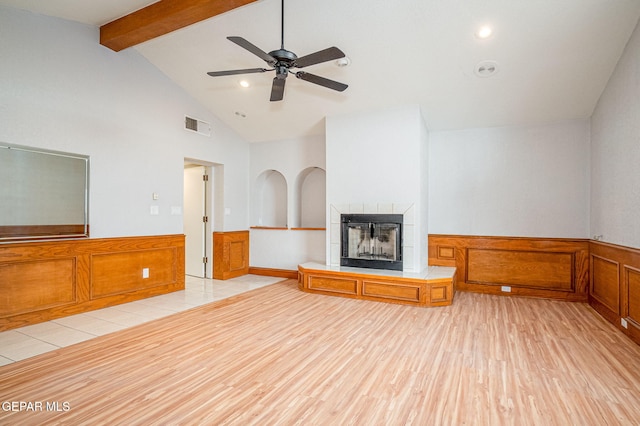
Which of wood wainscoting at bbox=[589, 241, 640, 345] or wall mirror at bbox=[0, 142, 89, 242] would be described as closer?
wood wainscoting at bbox=[589, 241, 640, 345]

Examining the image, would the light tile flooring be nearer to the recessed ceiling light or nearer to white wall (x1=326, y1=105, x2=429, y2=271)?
white wall (x1=326, y1=105, x2=429, y2=271)

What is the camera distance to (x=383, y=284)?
4.54 meters

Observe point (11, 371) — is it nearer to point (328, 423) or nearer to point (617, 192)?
point (328, 423)

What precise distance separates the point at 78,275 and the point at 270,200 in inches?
143

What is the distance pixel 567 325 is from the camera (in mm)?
3635

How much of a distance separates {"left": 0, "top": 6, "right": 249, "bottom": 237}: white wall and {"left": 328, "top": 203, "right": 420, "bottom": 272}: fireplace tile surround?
247 centimetres

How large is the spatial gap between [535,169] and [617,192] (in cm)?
141

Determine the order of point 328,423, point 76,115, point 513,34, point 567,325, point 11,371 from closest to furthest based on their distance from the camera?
1. point 328,423
2. point 11,371
3. point 513,34
4. point 567,325
5. point 76,115

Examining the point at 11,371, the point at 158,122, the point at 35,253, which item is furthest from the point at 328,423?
the point at 158,122

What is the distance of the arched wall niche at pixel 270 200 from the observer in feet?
22.1

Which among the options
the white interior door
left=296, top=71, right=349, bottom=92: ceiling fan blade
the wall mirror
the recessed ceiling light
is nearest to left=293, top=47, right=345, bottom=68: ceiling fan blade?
left=296, top=71, right=349, bottom=92: ceiling fan blade

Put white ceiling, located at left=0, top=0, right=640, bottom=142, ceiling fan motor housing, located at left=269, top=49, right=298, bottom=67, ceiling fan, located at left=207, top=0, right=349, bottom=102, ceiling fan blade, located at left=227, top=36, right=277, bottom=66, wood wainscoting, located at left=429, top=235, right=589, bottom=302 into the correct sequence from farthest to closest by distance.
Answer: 1. wood wainscoting, located at left=429, top=235, right=589, bottom=302
2. white ceiling, located at left=0, top=0, right=640, bottom=142
3. ceiling fan motor housing, located at left=269, top=49, right=298, bottom=67
4. ceiling fan, located at left=207, top=0, right=349, bottom=102
5. ceiling fan blade, located at left=227, top=36, right=277, bottom=66

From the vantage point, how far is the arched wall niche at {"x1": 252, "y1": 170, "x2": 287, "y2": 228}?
6.73 m

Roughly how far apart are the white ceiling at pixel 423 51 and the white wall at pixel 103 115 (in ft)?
0.78
